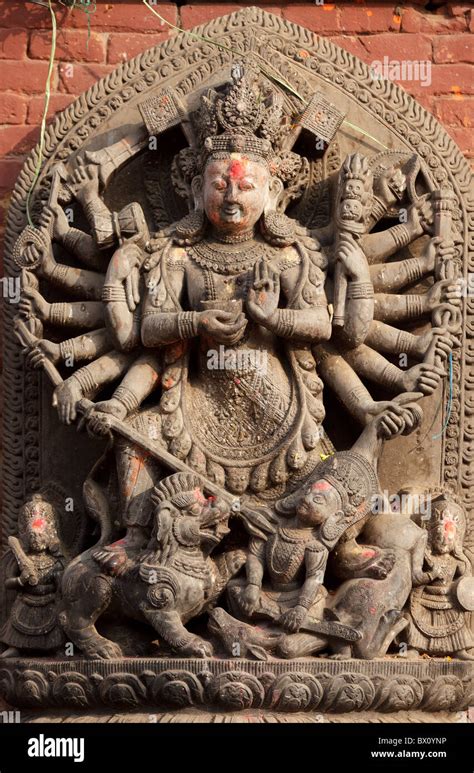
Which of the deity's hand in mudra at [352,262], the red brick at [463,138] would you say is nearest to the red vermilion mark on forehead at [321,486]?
the deity's hand in mudra at [352,262]

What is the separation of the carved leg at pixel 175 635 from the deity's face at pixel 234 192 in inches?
67.6

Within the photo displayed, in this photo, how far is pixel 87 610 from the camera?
305 inches

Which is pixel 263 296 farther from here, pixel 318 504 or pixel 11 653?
pixel 11 653

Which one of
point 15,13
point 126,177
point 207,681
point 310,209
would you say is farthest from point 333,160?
point 207,681

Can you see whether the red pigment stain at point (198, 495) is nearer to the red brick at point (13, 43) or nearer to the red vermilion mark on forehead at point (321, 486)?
the red vermilion mark on forehead at point (321, 486)

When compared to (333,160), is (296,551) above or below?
below

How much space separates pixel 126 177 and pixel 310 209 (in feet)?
2.82

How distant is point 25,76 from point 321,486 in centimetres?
253

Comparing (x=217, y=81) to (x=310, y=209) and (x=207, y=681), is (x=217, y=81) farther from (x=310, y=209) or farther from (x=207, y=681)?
(x=207, y=681)

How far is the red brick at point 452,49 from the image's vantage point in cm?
881

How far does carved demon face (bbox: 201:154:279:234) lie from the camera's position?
810cm

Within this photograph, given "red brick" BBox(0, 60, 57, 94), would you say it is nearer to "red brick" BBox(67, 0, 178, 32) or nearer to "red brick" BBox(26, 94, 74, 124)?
"red brick" BBox(26, 94, 74, 124)

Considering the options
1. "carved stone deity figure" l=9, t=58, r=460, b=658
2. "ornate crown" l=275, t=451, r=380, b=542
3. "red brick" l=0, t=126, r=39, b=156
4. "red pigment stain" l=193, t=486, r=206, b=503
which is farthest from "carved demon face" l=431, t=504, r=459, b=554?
"red brick" l=0, t=126, r=39, b=156

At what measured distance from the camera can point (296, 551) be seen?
25.4 ft
